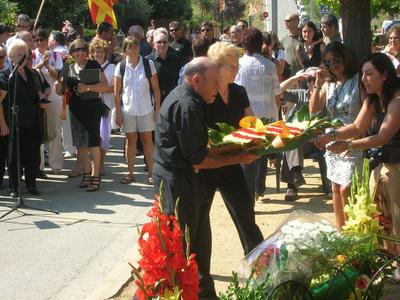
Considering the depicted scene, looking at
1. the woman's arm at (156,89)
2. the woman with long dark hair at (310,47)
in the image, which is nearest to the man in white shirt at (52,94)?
the woman's arm at (156,89)

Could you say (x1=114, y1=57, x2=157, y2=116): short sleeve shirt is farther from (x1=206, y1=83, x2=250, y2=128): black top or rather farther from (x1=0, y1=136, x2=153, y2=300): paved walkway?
(x1=206, y1=83, x2=250, y2=128): black top

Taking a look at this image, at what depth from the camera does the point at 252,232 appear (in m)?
5.71

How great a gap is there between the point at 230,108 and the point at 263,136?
0.94 m

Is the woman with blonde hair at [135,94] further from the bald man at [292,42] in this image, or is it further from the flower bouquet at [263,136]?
the flower bouquet at [263,136]

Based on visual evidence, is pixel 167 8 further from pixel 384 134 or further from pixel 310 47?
pixel 384 134

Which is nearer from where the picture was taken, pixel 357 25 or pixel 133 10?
pixel 357 25

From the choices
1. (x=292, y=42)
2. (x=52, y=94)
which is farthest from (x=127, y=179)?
(x=292, y=42)

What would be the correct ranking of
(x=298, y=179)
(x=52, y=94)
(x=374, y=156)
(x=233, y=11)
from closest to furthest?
(x=374, y=156) → (x=298, y=179) → (x=52, y=94) → (x=233, y=11)

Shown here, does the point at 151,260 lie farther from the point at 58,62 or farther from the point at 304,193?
the point at 58,62

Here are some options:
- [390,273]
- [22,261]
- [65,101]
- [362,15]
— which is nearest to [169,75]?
[65,101]

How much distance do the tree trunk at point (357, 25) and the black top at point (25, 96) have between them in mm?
4263

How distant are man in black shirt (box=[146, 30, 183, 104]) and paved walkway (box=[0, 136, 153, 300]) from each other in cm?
155

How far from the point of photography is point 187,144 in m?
4.67

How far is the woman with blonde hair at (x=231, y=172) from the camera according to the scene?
5.63m
